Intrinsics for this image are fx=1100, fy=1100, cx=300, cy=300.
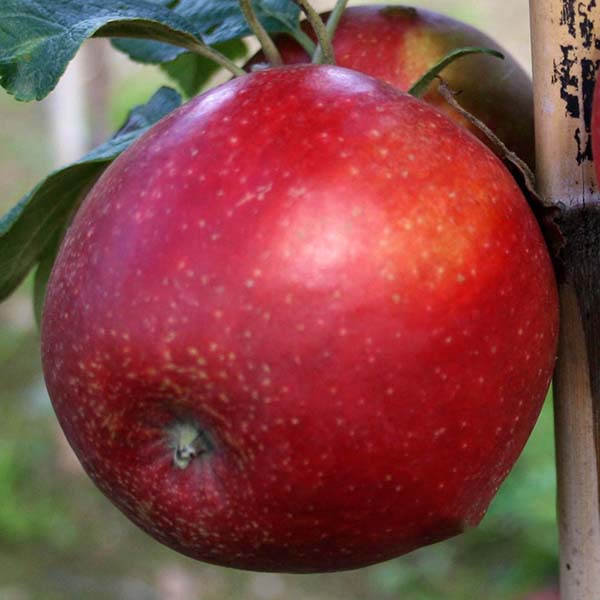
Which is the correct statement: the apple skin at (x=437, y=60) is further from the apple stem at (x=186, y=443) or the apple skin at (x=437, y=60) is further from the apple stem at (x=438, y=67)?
the apple stem at (x=186, y=443)

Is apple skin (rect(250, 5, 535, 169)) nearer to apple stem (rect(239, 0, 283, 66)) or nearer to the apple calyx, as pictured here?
apple stem (rect(239, 0, 283, 66))

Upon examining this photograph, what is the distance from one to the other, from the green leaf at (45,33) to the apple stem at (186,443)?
Result: 22cm

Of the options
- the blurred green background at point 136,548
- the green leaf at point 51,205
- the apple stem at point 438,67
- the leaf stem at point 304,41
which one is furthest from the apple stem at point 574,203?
the blurred green background at point 136,548

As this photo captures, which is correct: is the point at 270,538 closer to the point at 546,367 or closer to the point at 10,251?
the point at 546,367

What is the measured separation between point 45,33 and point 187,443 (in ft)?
0.89

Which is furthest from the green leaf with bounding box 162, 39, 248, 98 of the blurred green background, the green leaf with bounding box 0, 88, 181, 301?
the blurred green background

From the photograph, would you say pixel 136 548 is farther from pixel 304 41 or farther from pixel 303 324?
pixel 303 324

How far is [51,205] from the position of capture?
77 centimetres

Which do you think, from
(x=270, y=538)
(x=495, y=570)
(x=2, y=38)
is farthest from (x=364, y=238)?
(x=495, y=570)

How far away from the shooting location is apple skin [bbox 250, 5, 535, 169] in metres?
0.75

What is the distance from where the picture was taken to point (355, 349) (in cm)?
54

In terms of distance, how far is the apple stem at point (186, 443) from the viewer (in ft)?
1.94

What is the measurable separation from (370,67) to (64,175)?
0.22 metres

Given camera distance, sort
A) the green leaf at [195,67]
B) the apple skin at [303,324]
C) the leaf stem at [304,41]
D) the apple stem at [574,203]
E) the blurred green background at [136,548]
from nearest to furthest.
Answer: the apple skin at [303,324]
the apple stem at [574,203]
the leaf stem at [304,41]
the green leaf at [195,67]
the blurred green background at [136,548]
